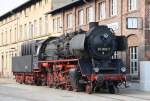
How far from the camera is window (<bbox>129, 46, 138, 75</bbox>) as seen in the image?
32.6 meters

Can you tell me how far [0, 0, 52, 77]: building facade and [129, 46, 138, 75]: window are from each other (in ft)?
58.9

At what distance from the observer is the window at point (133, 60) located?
3256 cm

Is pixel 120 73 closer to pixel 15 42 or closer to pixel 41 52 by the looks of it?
pixel 41 52

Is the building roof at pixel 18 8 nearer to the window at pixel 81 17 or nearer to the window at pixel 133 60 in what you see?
the window at pixel 81 17

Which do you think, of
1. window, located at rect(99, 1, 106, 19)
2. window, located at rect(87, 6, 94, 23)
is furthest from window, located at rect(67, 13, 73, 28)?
window, located at rect(99, 1, 106, 19)

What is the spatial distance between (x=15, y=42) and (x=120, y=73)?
Result: 4114 cm

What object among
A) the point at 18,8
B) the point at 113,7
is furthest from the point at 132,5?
the point at 18,8

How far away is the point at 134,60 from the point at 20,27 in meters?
34.0

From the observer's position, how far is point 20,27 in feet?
213

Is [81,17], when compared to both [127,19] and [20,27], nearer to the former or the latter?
[127,19]

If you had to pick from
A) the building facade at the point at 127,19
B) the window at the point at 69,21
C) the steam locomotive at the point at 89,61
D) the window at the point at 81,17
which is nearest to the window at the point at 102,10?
the building facade at the point at 127,19

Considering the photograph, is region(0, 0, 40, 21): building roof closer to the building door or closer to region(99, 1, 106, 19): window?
region(99, 1, 106, 19): window

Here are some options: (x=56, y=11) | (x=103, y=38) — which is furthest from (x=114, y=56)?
(x=56, y=11)

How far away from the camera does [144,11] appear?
101 feet
